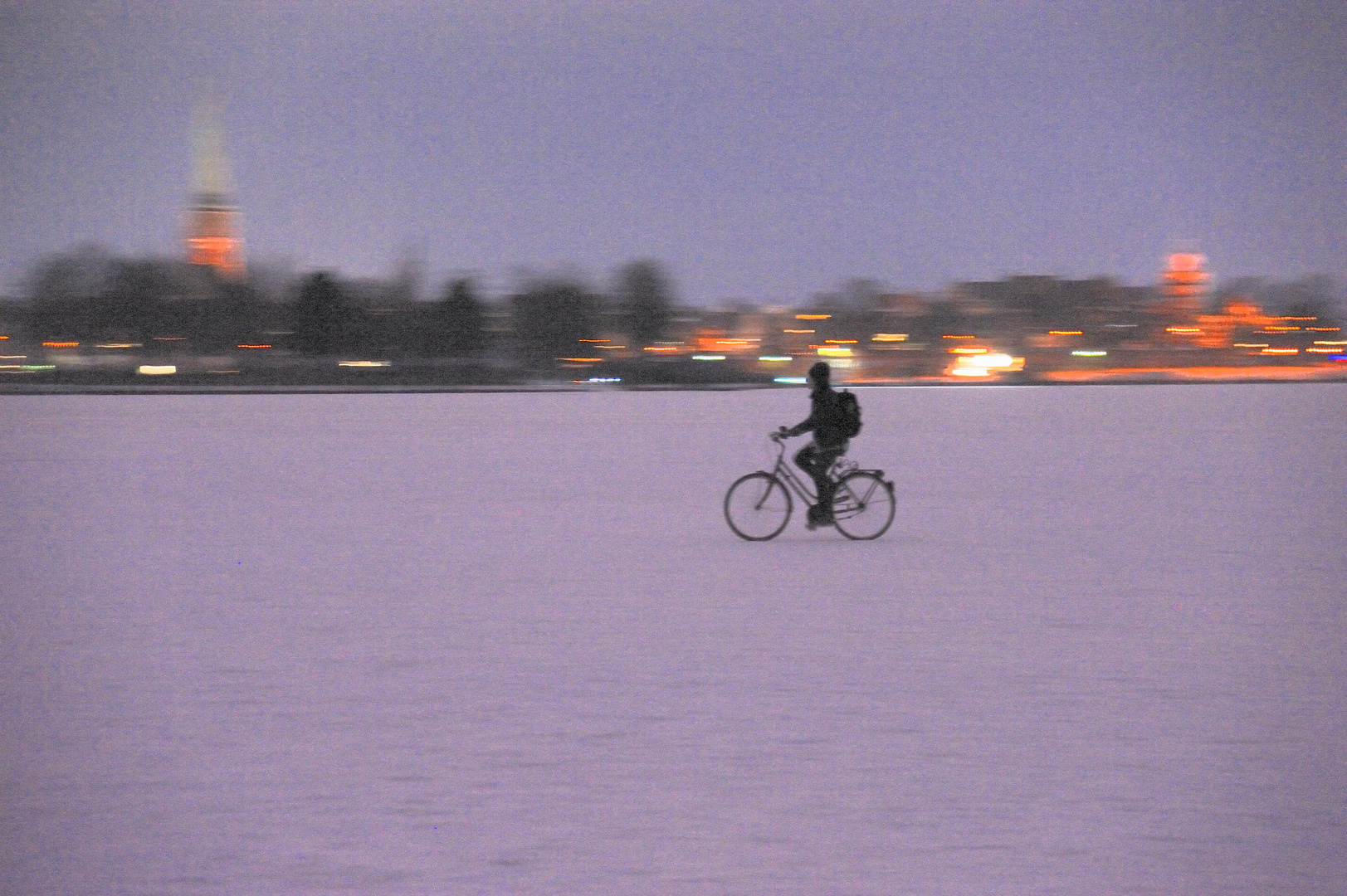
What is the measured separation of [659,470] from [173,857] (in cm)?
1375

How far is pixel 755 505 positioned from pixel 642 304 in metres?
115

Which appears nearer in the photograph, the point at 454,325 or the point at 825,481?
the point at 825,481

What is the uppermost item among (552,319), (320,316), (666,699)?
(552,319)

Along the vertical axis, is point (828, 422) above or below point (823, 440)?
above

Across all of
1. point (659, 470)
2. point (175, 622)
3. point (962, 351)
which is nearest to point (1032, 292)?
point (962, 351)

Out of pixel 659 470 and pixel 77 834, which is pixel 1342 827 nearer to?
pixel 77 834

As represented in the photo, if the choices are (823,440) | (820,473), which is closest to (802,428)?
(823,440)

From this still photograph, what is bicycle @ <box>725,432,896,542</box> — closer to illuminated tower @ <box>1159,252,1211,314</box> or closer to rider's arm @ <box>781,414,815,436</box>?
rider's arm @ <box>781,414,815,436</box>

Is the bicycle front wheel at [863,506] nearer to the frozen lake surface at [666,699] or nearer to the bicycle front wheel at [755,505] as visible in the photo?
the frozen lake surface at [666,699]

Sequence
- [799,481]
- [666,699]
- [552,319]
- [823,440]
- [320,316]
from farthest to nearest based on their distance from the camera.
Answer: [552,319] < [320,316] < [799,481] < [823,440] < [666,699]

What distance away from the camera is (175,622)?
7.39 metres

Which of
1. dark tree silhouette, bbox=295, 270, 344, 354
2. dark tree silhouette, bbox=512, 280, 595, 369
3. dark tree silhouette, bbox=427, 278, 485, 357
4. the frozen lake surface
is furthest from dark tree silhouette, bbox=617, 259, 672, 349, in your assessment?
the frozen lake surface

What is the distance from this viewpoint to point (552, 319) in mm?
121500

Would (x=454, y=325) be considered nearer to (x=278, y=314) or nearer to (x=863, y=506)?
(x=278, y=314)
